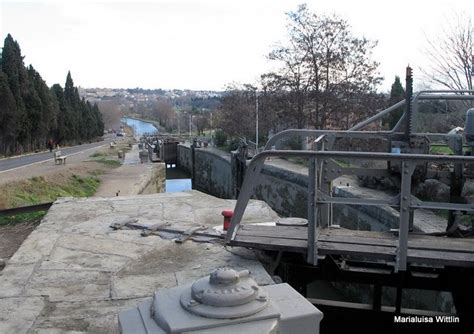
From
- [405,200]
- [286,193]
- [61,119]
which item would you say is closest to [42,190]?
[286,193]

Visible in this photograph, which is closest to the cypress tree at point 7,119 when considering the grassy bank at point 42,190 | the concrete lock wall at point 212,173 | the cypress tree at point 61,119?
the cypress tree at point 61,119

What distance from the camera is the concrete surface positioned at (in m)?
3.63

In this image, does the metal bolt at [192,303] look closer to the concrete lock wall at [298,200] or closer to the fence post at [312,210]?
the fence post at [312,210]

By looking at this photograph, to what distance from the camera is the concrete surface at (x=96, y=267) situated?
3.63 metres

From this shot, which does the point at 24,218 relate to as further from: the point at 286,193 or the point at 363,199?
the point at 286,193

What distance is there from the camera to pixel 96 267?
185 inches

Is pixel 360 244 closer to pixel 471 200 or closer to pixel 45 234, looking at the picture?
pixel 471 200

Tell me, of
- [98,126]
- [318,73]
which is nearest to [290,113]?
[318,73]

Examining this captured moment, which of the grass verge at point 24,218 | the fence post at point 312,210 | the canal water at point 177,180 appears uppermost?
the fence post at point 312,210

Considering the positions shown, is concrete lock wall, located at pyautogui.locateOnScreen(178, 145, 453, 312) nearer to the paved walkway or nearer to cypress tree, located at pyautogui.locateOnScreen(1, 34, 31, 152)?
the paved walkway

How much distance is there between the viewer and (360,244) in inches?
174

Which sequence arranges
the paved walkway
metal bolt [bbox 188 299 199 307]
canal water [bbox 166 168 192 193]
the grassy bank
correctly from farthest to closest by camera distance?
canal water [bbox 166 168 192 193] < the paved walkway < the grassy bank < metal bolt [bbox 188 299 199 307]

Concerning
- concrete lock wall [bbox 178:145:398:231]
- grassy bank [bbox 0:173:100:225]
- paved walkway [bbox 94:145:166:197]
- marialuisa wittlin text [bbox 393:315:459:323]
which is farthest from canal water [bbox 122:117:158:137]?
marialuisa wittlin text [bbox 393:315:459:323]

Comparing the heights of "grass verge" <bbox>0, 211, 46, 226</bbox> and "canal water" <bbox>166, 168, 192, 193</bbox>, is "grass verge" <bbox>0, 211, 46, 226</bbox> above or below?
above
